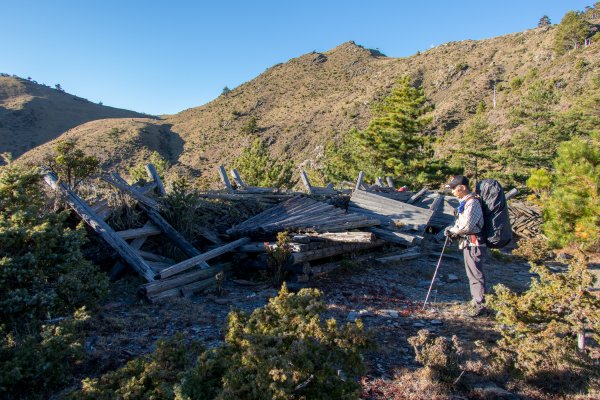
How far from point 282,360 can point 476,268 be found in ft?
12.8

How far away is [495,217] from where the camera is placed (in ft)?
17.4

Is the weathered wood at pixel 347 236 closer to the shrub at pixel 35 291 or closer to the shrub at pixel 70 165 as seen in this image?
the shrub at pixel 35 291

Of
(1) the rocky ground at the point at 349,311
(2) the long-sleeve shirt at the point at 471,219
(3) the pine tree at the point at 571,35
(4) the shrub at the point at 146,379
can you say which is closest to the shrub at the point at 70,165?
(1) the rocky ground at the point at 349,311

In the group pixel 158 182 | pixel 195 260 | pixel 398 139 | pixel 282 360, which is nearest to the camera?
pixel 282 360

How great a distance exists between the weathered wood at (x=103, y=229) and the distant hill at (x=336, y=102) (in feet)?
127

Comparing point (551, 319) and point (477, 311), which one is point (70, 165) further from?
point (551, 319)

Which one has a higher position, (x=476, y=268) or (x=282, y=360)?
(x=282, y=360)

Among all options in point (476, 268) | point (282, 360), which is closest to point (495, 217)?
point (476, 268)

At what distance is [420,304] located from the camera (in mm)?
6238

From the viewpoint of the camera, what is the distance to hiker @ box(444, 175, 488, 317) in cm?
530

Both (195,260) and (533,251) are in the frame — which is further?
(533,251)

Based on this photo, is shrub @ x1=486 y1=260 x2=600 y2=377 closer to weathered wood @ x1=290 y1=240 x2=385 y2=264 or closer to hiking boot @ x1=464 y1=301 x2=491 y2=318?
hiking boot @ x1=464 y1=301 x2=491 y2=318

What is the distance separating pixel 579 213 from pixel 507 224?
755 cm

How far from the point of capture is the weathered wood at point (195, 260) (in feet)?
20.1
